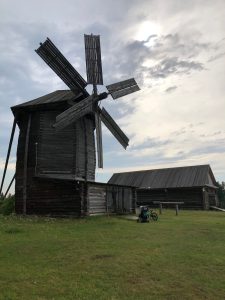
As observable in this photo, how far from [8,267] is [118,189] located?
1923cm

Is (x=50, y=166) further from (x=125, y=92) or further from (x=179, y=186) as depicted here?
(x=179, y=186)

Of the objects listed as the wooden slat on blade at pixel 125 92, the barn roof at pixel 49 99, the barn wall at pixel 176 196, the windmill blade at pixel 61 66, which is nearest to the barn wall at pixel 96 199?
the barn roof at pixel 49 99

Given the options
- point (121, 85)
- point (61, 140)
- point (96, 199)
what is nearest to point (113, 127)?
point (121, 85)

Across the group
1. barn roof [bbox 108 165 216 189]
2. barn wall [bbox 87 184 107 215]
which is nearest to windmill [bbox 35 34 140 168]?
barn wall [bbox 87 184 107 215]

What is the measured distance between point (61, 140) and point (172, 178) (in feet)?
74.9

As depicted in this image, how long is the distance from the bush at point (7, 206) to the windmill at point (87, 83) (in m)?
7.77

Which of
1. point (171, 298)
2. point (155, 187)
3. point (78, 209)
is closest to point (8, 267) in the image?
point (171, 298)

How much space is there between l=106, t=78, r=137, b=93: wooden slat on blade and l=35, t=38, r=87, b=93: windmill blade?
1.94m

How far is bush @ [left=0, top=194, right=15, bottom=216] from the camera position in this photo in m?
26.8

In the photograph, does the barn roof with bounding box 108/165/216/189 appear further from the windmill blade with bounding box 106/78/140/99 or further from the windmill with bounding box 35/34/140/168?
the windmill with bounding box 35/34/140/168

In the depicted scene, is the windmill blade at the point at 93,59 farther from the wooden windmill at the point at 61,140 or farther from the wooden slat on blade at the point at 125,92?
the wooden slat on blade at the point at 125,92

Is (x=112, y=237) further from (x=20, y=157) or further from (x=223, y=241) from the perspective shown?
(x=20, y=157)

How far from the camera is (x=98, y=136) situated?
24531mm

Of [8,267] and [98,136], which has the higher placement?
[98,136]
